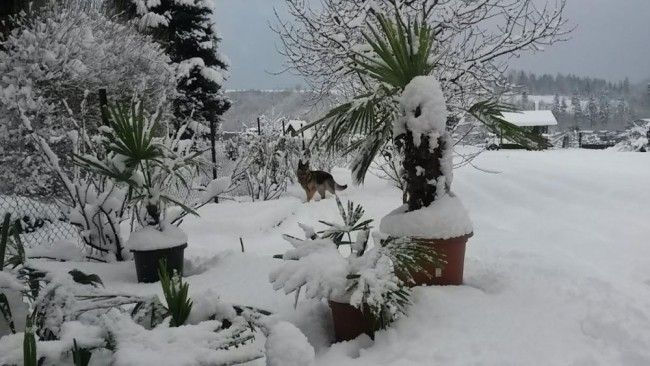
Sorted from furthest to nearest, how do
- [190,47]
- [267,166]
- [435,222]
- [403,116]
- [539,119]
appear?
[539,119] < [190,47] < [267,166] < [403,116] < [435,222]

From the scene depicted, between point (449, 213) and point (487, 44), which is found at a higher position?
point (487, 44)

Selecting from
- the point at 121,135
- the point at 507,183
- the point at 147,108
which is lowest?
the point at 507,183

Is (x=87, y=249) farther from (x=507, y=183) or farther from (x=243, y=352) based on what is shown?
(x=507, y=183)

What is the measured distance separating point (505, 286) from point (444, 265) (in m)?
0.42

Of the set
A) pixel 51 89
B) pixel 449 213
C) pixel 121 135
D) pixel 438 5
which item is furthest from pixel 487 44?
pixel 51 89

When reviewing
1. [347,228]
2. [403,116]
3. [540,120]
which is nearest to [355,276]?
[347,228]

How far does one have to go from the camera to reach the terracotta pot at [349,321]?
224cm

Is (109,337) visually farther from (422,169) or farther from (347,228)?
(422,169)

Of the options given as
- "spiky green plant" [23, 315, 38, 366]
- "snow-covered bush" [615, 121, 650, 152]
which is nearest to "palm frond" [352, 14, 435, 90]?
"spiky green plant" [23, 315, 38, 366]

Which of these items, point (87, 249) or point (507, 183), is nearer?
point (87, 249)

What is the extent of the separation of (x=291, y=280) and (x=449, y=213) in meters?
1.11

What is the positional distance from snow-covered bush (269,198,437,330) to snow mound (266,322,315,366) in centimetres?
65

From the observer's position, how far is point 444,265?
8.80ft

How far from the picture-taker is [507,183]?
869 centimetres
